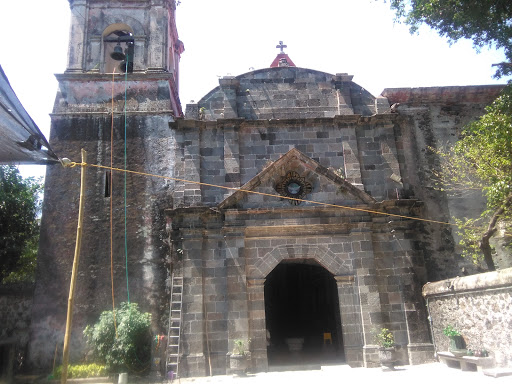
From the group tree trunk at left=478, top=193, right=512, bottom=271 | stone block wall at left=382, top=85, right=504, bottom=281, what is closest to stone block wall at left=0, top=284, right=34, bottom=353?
stone block wall at left=382, top=85, right=504, bottom=281

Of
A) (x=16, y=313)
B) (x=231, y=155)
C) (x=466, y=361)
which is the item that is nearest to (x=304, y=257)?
(x=231, y=155)

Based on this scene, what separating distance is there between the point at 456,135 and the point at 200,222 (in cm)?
810

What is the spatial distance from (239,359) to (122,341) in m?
2.74

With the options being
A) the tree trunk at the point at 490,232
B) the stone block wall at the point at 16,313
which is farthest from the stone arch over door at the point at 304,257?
the stone block wall at the point at 16,313

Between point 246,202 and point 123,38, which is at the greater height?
point 123,38

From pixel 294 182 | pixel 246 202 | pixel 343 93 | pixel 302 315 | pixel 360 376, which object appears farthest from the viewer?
pixel 302 315

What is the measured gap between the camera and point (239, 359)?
10.1 m

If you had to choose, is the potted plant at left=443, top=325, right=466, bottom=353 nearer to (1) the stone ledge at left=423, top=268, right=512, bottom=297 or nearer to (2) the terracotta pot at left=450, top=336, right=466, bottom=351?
(2) the terracotta pot at left=450, top=336, right=466, bottom=351

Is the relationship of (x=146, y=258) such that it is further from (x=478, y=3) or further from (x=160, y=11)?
(x=478, y=3)

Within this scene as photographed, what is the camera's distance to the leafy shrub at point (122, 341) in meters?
10.0

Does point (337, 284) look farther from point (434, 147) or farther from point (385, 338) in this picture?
point (434, 147)

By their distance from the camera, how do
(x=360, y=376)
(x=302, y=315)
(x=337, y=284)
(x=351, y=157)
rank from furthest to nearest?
(x=302, y=315) < (x=351, y=157) < (x=337, y=284) < (x=360, y=376)

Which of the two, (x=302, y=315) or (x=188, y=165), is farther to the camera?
(x=302, y=315)

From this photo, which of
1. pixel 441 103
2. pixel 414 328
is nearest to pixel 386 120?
pixel 441 103
